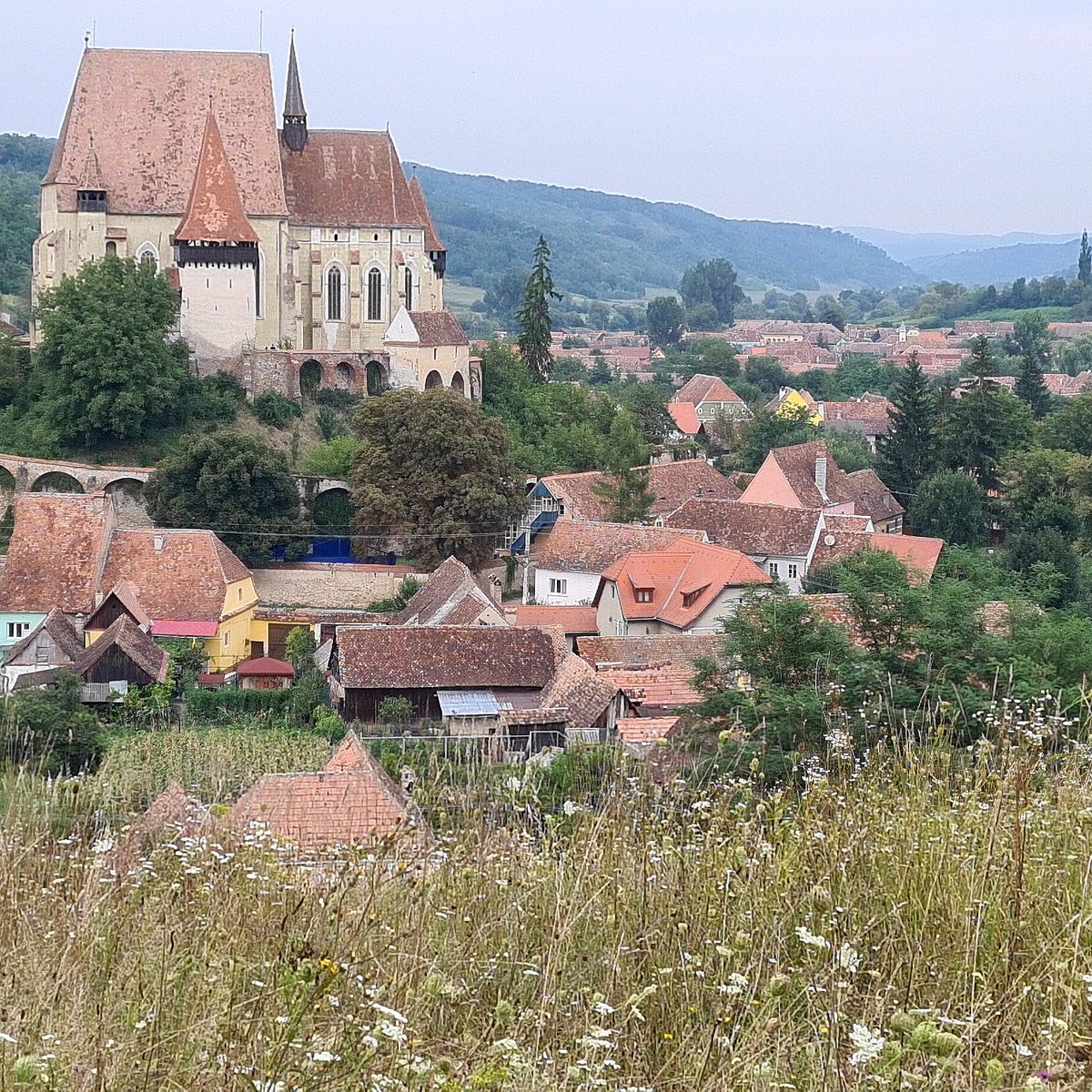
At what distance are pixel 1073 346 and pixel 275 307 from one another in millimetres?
94197

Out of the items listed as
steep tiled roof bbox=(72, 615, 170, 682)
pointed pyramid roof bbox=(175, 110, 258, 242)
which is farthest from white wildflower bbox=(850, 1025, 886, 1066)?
pointed pyramid roof bbox=(175, 110, 258, 242)

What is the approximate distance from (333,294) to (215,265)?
4823 mm

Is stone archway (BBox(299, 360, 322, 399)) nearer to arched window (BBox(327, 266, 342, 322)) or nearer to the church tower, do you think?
the church tower

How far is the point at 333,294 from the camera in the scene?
51.5 metres

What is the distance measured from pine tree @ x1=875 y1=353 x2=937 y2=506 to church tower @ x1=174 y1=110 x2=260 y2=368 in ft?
71.9

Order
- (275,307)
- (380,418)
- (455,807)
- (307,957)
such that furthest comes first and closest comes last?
1. (275,307)
2. (380,418)
3. (455,807)
4. (307,957)

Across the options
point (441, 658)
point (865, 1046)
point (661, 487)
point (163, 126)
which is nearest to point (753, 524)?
point (661, 487)

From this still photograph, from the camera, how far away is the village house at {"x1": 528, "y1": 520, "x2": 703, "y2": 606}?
41562mm

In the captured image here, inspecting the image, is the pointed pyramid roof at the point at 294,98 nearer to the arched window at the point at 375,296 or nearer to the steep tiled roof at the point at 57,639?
the arched window at the point at 375,296

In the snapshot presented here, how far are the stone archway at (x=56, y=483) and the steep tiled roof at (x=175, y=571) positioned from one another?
4.82 meters

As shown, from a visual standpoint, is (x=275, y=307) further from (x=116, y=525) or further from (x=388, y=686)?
Result: (x=388, y=686)

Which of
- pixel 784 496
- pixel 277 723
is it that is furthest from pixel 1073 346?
pixel 277 723

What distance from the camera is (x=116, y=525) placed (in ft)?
139

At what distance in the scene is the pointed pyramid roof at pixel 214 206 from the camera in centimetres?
4734
